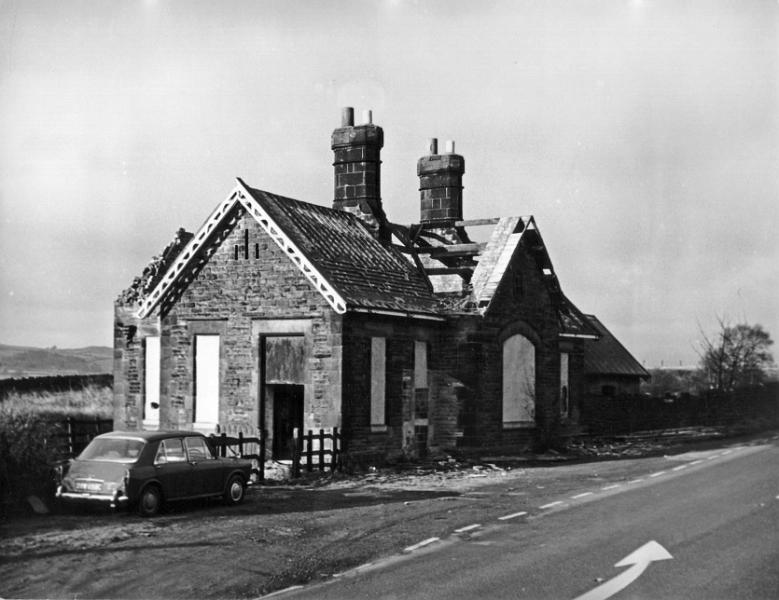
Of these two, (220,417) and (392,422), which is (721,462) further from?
(220,417)

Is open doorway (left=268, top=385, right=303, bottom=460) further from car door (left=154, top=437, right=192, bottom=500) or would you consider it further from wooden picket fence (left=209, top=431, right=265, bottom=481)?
car door (left=154, top=437, right=192, bottom=500)

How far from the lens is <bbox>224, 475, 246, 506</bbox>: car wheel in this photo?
60.2 ft

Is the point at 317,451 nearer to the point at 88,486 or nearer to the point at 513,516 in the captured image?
the point at 513,516

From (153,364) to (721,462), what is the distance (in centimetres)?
1609

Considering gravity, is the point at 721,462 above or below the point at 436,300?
below

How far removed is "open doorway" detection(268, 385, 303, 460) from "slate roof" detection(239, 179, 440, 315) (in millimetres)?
3060

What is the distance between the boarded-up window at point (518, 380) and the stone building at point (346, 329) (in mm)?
59

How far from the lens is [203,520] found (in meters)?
16.5

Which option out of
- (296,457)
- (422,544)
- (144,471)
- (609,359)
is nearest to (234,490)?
(144,471)

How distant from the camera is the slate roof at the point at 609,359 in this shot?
2126 inches

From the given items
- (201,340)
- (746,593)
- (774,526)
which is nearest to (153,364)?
(201,340)

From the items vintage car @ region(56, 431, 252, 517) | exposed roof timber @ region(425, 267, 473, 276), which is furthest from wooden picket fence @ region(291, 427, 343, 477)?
exposed roof timber @ region(425, 267, 473, 276)

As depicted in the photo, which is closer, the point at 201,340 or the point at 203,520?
the point at 203,520

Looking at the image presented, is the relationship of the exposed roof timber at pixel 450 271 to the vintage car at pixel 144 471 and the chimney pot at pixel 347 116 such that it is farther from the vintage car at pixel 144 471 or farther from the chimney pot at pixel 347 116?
the vintage car at pixel 144 471
